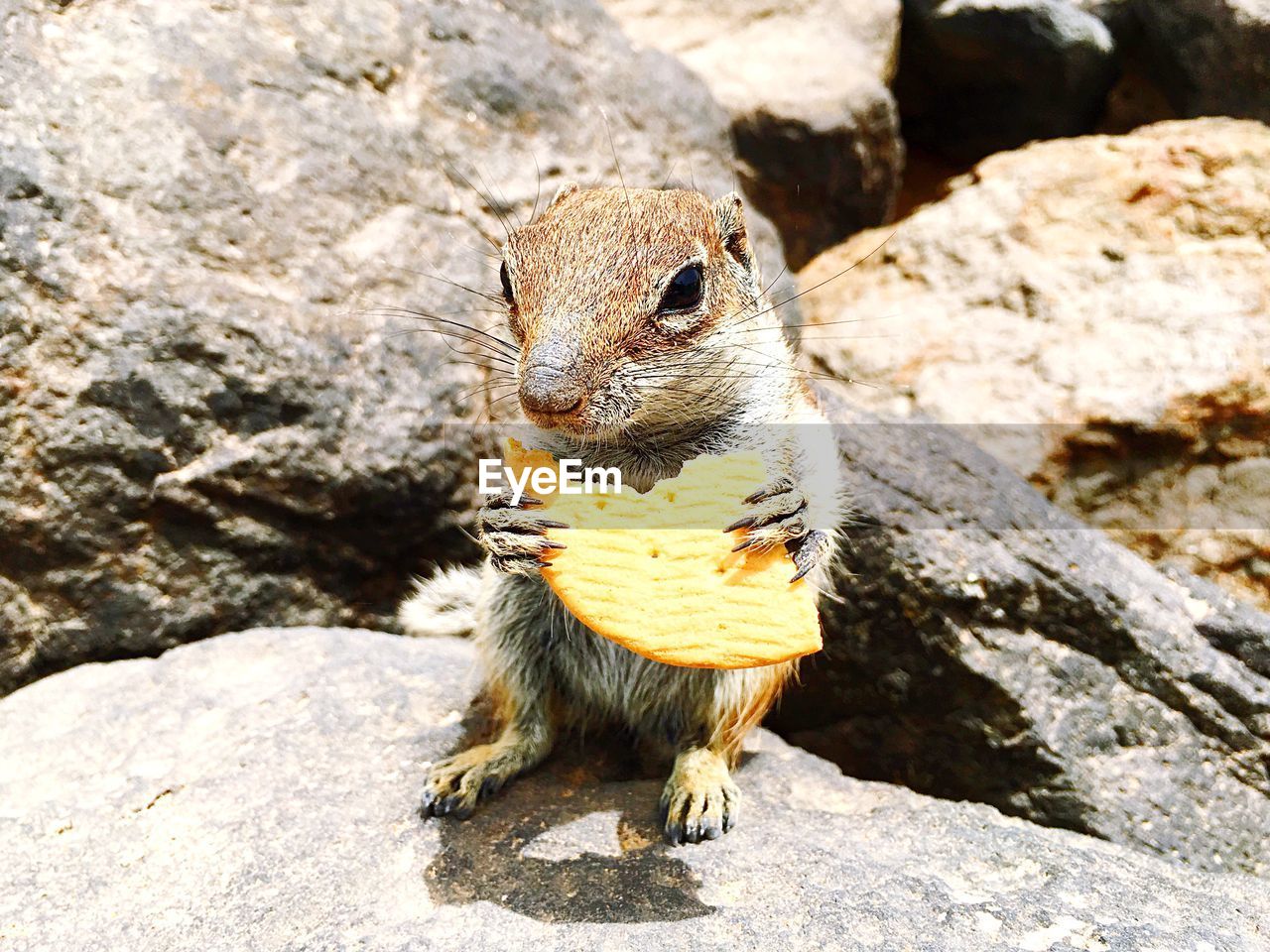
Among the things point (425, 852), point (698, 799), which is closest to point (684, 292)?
point (698, 799)

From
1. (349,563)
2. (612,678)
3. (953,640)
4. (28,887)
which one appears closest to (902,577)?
(953,640)

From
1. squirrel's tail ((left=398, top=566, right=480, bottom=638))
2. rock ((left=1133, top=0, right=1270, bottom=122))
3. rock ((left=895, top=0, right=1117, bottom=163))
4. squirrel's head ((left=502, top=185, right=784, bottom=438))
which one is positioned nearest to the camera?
squirrel's head ((left=502, top=185, right=784, bottom=438))

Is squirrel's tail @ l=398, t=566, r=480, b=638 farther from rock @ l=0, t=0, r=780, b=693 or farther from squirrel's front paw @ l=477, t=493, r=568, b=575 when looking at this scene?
squirrel's front paw @ l=477, t=493, r=568, b=575

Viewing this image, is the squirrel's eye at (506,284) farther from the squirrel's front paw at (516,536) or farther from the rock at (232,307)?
the squirrel's front paw at (516,536)

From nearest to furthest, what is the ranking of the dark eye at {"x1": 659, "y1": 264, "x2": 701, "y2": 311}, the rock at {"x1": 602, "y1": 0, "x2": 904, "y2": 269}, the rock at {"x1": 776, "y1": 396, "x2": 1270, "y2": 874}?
the dark eye at {"x1": 659, "y1": 264, "x2": 701, "y2": 311} < the rock at {"x1": 776, "y1": 396, "x2": 1270, "y2": 874} < the rock at {"x1": 602, "y1": 0, "x2": 904, "y2": 269}

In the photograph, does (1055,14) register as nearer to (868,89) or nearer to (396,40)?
(868,89)

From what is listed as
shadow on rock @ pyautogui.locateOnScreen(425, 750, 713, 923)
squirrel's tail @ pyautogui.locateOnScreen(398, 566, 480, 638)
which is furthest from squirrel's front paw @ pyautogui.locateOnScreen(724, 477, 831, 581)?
squirrel's tail @ pyautogui.locateOnScreen(398, 566, 480, 638)

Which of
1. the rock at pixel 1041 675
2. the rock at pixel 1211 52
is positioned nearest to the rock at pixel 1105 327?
the rock at pixel 1211 52

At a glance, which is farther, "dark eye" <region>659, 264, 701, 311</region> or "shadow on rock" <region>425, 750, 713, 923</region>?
"dark eye" <region>659, 264, 701, 311</region>
